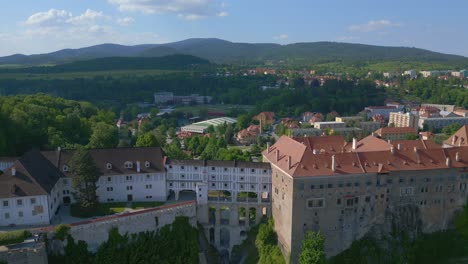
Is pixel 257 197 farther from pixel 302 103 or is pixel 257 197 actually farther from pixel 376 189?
pixel 302 103

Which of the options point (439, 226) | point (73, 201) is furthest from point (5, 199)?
point (439, 226)

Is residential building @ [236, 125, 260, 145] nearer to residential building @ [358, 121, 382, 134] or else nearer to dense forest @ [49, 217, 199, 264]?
residential building @ [358, 121, 382, 134]

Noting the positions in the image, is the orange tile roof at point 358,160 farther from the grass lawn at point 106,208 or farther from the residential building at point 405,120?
the residential building at point 405,120

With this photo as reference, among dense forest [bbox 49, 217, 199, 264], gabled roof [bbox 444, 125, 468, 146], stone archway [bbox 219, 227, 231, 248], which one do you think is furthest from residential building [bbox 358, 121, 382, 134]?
dense forest [bbox 49, 217, 199, 264]

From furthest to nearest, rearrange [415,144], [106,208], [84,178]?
[415,144], [106,208], [84,178]

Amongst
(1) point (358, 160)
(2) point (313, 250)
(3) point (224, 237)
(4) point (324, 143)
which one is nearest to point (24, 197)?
(3) point (224, 237)

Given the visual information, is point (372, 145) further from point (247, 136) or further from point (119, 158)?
point (247, 136)
